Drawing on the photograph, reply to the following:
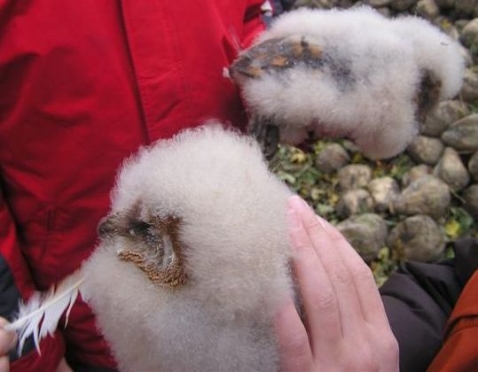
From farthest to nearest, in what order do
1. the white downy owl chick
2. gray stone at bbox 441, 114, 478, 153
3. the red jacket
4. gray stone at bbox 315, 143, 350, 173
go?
gray stone at bbox 315, 143, 350, 173 < gray stone at bbox 441, 114, 478, 153 < the red jacket < the white downy owl chick

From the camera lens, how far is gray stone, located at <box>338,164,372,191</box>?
274cm

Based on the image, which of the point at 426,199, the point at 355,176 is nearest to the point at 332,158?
the point at 355,176

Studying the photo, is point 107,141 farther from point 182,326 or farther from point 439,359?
point 439,359

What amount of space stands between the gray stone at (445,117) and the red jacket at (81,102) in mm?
1985

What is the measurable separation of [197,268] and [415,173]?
2.29m

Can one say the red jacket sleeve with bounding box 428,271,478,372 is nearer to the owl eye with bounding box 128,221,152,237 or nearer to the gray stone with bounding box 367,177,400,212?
the owl eye with bounding box 128,221,152,237

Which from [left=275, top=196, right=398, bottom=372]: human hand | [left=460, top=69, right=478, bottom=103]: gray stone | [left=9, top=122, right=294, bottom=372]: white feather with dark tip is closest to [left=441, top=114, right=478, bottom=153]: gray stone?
[left=460, top=69, right=478, bottom=103]: gray stone

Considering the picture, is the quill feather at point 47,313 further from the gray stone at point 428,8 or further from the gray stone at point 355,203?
the gray stone at point 428,8

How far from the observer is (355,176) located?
275cm

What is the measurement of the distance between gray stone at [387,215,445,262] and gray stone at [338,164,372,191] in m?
0.34

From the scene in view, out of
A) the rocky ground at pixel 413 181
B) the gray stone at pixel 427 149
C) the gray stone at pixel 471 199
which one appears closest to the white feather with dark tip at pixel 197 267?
the rocky ground at pixel 413 181

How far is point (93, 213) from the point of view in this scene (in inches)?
35.9

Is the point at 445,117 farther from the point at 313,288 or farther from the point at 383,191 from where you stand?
the point at 313,288

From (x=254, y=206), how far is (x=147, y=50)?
392 millimetres
